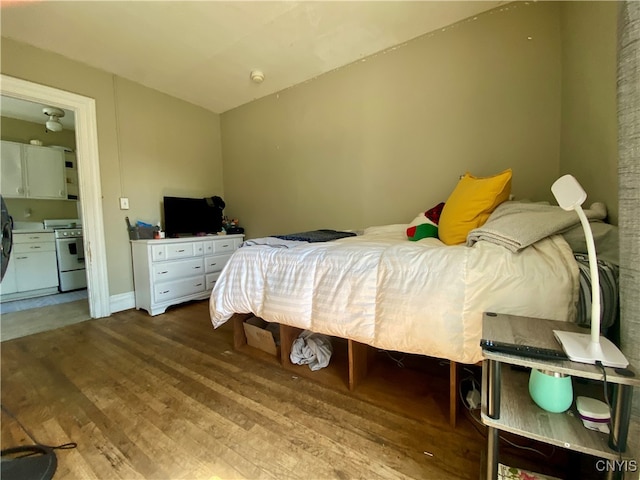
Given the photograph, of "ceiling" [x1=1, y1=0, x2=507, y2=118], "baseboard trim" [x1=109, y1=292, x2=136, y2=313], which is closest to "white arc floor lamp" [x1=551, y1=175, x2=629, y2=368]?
"ceiling" [x1=1, y1=0, x2=507, y2=118]

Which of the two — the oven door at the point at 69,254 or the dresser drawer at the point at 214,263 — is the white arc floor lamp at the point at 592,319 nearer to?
the dresser drawer at the point at 214,263

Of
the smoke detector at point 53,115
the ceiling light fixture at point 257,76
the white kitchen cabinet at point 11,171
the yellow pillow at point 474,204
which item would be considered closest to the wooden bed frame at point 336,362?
the yellow pillow at point 474,204

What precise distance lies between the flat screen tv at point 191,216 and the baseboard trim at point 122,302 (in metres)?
0.77

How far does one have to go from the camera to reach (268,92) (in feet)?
9.84

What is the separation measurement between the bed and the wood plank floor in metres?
0.30

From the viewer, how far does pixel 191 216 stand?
122 inches

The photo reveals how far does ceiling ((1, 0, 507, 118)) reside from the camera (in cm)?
178

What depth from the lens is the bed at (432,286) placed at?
0.88m

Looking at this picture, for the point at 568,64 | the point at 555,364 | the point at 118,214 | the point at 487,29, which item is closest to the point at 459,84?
the point at 487,29

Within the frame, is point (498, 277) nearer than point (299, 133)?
Yes

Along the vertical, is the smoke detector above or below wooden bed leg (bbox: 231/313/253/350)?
above

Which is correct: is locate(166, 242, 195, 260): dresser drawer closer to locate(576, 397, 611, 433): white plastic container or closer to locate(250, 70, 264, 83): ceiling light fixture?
locate(250, 70, 264, 83): ceiling light fixture

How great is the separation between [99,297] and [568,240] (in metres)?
3.61

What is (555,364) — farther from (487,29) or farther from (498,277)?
(487,29)
